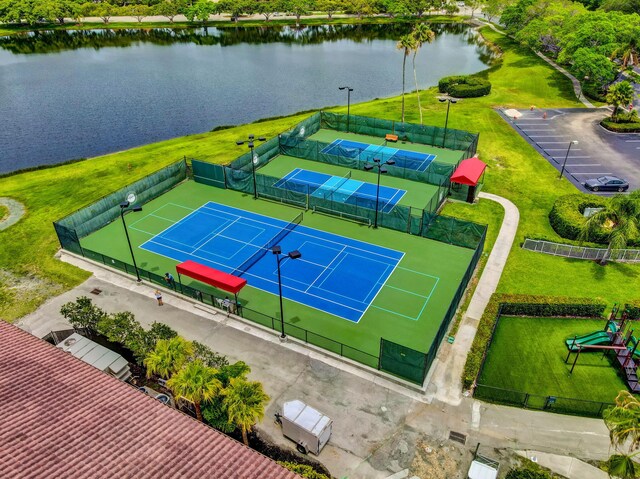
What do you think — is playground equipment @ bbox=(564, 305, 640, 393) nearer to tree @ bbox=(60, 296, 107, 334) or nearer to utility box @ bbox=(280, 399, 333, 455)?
utility box @ bbox=(280, 399, 333, 455)

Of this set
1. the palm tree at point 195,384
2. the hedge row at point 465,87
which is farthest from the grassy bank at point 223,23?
the palm tree at point 195,384

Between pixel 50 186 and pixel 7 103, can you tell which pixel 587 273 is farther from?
pixel 7 103

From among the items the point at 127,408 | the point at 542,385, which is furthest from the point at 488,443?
the point at 127,408

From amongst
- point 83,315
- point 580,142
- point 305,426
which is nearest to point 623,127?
point 580,142

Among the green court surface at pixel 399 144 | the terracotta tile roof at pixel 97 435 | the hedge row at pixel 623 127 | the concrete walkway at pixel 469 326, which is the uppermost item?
the terracotta tile roof at pixel 97 435

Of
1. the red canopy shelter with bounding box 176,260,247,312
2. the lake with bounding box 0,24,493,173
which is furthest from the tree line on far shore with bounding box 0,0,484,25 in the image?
the red canopy shelter with bounding box 176,260,247,312

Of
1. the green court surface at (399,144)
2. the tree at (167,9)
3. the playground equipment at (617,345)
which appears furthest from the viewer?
the tree at (167,9)

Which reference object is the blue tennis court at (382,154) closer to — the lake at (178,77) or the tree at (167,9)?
the lake at (178,77)

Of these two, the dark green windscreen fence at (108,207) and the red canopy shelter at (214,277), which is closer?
the red canopy shelter at (214,277)
